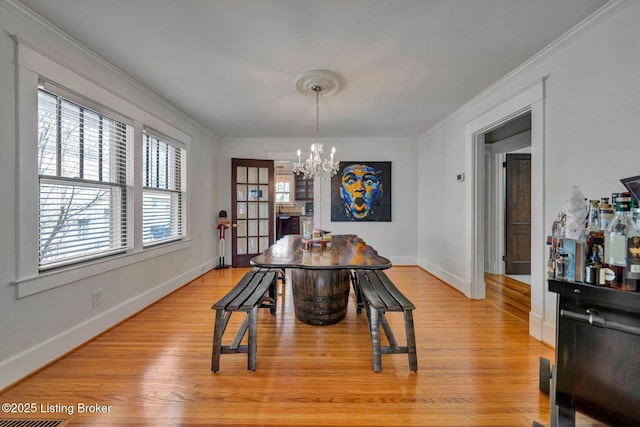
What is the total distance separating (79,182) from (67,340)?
1.27 m

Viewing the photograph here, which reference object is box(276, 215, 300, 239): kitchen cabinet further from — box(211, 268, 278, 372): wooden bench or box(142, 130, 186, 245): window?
box(211, 268, 278, 372): wooden bench

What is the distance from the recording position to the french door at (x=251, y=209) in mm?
4863

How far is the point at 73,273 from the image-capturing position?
207 cm

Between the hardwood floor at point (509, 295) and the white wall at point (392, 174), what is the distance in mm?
1408

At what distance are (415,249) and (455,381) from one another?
349 cm

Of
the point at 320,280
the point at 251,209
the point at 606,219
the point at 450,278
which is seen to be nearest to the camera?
the point at 606,219

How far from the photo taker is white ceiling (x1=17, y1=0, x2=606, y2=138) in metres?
1.70

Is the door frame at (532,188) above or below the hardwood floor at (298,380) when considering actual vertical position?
above

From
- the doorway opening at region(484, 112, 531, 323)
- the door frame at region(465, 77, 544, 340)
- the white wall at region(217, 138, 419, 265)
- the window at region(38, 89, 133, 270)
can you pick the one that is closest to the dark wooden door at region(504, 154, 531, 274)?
the doorway opening at region(484, 112, 531, 323)

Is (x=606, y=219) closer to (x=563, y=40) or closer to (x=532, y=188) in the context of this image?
(x=532, y=188)

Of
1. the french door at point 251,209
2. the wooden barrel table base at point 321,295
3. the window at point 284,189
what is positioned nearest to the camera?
the wooden barrel table base at point 321,295

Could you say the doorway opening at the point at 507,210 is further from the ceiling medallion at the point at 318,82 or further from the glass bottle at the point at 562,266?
the glass bottle at the point at 562,266

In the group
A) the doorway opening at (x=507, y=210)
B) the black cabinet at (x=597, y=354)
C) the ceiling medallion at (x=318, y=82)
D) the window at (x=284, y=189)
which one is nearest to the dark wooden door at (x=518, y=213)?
the doorway opening at (x=507, y=210)

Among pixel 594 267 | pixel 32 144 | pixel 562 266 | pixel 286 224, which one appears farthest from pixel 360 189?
pixel 32 144
